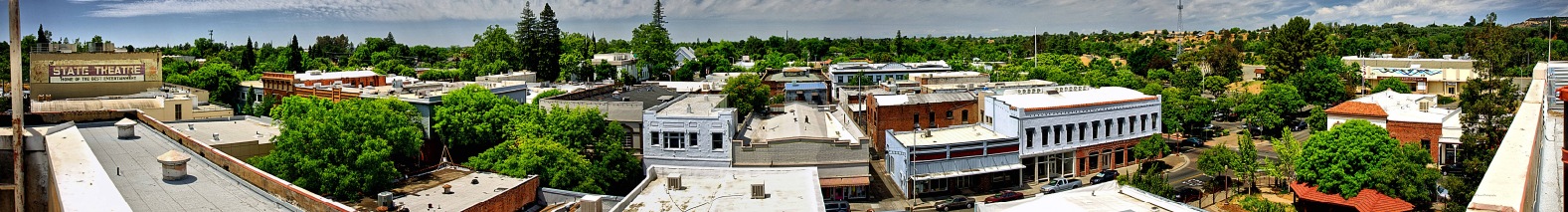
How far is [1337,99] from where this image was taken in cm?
7256

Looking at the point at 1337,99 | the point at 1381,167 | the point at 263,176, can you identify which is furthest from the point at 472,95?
the point at 1337,99

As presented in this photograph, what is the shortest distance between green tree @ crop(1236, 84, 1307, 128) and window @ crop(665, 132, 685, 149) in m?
38.9

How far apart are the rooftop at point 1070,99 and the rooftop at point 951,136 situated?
1892 millimetres

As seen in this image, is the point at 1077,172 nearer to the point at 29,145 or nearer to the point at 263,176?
the point at 263,176

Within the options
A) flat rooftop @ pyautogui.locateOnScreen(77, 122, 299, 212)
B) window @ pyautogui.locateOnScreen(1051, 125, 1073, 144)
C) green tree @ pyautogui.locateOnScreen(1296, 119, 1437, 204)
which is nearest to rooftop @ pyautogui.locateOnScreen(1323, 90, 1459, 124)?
green tree @ pyautogui.locateOnScreen(1296, 119, 1437, 204)

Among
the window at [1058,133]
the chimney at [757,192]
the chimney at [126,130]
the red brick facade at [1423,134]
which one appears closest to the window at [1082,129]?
the window at [1058,133]

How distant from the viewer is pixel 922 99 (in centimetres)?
5022

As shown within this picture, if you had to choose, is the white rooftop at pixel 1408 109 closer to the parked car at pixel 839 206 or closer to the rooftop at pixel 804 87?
the parked car at pixel 839 206

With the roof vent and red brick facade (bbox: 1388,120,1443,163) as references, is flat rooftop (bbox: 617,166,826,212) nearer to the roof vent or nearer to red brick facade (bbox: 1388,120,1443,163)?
the roof vent

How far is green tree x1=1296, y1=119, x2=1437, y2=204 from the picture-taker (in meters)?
34.0

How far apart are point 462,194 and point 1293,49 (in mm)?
77766

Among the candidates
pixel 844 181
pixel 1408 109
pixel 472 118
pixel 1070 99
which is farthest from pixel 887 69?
pixel 844 181

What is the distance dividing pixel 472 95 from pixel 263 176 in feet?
68.2

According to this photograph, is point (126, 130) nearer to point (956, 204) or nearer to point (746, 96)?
point (956, 204)
